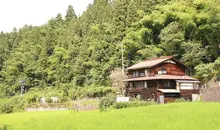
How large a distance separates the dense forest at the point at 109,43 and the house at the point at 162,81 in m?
2.08

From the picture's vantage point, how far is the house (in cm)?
3784

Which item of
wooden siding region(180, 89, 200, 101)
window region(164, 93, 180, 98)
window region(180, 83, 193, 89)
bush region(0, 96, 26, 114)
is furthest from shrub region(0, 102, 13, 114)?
window region(180, 83, 193, 89)

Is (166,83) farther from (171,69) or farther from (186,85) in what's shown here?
(171,69)

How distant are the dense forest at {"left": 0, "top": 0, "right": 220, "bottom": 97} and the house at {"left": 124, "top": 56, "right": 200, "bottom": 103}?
6.81 feet

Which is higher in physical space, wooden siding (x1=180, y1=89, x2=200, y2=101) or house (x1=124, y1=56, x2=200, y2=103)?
house (x1=124, y1=56, x2=200, y2=103)

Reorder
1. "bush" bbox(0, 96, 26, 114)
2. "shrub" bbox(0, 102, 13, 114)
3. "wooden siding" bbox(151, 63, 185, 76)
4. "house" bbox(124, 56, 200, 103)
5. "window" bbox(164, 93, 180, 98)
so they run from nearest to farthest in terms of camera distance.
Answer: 1. "window" bbox(164, 93, 180, 98)
2. "house" bbox(124, 56, 200, 103)
3. "wooden siding" bbox(151, 63, 185, 76)
4. "shrub" bbox(0, 102, 13, 114)
5. "bush" bbox(0, 96, 26, 114)

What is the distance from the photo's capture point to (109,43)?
52.9 metres

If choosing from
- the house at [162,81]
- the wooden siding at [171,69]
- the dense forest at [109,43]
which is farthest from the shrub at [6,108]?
the wooden siding at [171,69]

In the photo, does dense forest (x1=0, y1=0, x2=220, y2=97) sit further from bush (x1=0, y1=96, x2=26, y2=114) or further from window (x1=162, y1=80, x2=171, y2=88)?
bush (x1=0, y1=96, x2=26, y2=114)

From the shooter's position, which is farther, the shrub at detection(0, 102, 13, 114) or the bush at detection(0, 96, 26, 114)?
the bush at detection(0, 96, 26, 114)

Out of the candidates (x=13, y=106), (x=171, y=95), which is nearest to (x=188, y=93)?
(x=171, y=95)

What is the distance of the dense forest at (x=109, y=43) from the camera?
41594 millimetres

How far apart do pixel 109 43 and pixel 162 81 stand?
16.9 m

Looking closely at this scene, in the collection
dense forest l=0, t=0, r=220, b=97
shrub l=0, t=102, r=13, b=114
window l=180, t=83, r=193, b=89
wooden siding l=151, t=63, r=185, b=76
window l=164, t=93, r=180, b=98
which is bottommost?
shrub l=0, t=102, r=13, b=114
